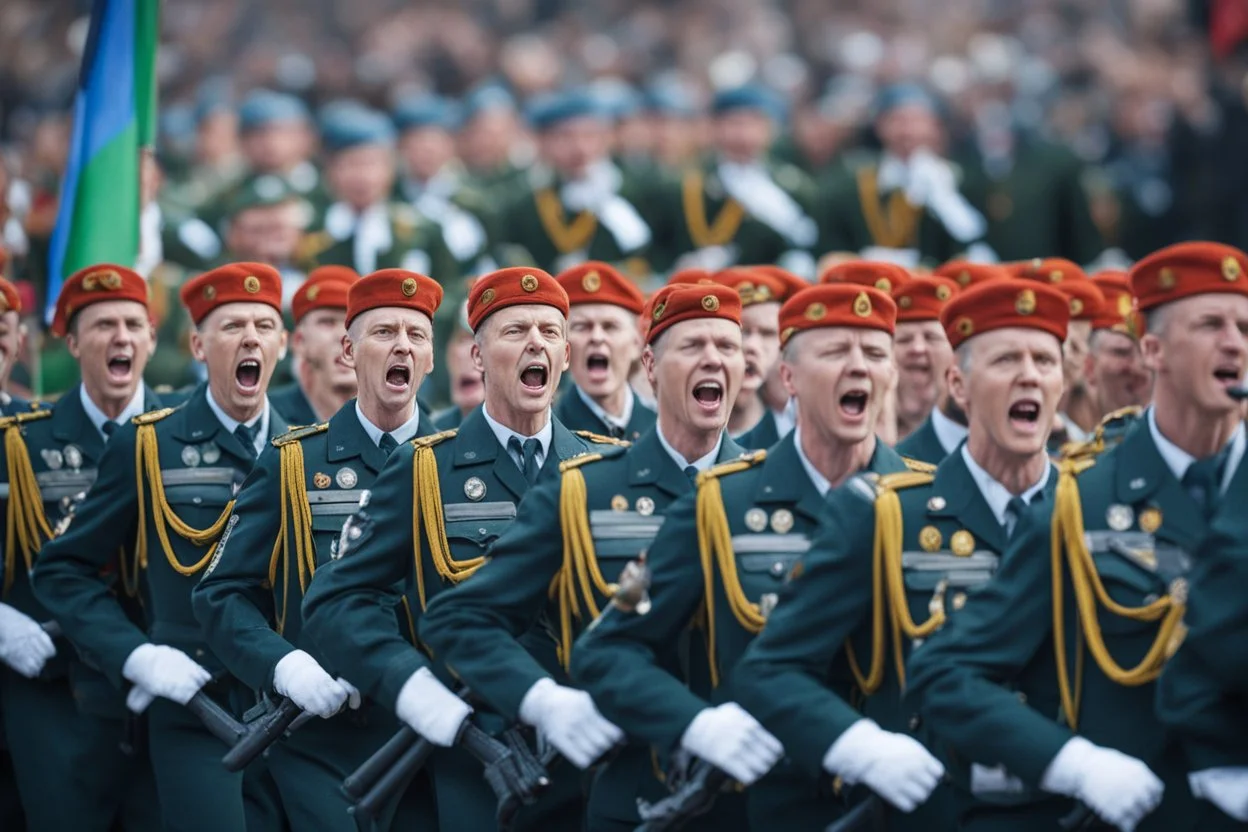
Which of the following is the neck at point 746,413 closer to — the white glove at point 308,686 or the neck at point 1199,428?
the white glove at point 308,686

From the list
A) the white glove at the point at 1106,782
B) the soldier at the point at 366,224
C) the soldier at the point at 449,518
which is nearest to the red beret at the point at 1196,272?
the white glove at the point at 1106,782

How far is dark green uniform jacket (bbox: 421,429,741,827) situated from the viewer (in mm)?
7496

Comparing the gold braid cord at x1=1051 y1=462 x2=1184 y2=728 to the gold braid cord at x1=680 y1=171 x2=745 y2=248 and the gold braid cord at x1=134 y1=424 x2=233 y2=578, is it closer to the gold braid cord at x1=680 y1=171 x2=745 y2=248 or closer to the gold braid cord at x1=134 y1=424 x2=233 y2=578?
the gold braid cord at x1=134 y1=424 x2=233 y2=578

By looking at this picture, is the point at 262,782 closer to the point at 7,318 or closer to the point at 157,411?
the point at 157,411

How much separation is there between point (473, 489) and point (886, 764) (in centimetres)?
221

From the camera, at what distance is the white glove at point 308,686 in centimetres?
806

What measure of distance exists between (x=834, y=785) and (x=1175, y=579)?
1245 millimetres

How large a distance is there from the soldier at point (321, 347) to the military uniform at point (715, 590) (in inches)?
130

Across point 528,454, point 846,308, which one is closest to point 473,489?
point 528,454

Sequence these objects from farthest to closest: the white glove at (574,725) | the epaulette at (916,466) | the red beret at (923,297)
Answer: the red beret at (923,297)
the epaulette at (916,466)
the white glove at (574,725)

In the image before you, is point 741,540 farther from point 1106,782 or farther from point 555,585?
point 1106,782

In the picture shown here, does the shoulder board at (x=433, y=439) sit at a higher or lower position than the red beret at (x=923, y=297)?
lower

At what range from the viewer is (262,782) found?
9047 mm

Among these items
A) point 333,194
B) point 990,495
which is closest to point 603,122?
point 333,194
